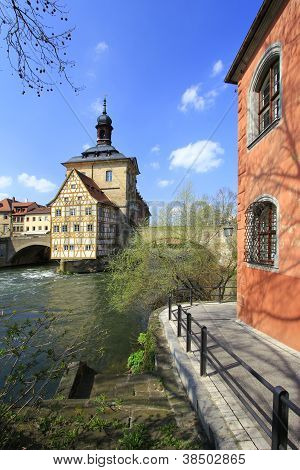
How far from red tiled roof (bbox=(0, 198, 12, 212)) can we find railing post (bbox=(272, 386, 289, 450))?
6649 centimetres

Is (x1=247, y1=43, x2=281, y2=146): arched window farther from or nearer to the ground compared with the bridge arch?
farther from the ground

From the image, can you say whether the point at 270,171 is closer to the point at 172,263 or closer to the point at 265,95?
the point at 265,95

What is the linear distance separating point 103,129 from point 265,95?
151ft

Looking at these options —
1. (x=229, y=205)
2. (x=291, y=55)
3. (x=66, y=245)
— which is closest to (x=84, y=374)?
(x=291, y=55)

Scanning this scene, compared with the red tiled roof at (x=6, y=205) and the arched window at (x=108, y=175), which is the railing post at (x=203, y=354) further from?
the red tiled roof at (x=6, y=205)

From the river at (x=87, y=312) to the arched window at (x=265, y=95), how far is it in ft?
19.5

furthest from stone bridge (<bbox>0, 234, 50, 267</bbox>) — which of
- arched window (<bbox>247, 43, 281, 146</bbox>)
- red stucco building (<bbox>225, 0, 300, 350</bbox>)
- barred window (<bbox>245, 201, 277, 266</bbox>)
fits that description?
arched window (<bbox>247, 43, 281, 146</bbox>)

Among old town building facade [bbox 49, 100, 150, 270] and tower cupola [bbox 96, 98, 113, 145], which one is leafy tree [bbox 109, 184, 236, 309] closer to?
old town building facade [bbox 49, 100, 150, 270]

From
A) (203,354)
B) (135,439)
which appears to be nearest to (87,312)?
(203,354)

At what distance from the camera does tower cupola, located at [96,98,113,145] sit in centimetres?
4881

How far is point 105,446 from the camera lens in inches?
127

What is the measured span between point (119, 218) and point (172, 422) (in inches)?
1544

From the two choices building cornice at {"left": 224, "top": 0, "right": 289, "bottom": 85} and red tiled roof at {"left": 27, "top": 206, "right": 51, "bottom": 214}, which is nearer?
building cornice at {"left": 224, "top": 0, "right": 289, "bottom": 85}

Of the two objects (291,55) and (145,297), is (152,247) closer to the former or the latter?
(145,297)
